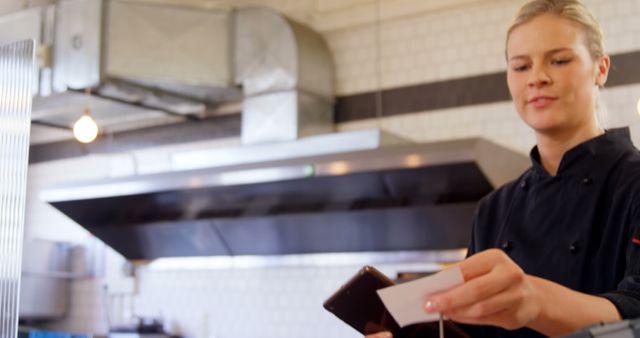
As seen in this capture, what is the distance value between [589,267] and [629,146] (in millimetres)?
263

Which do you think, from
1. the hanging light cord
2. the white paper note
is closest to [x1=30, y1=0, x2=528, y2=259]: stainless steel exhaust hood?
the hanging light cord

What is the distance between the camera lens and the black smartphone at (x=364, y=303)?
146 centimetres

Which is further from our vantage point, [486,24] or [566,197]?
[486,24]

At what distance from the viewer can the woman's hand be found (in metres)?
1.06

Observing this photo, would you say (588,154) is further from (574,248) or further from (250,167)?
(250,167)

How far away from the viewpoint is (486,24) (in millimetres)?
5820

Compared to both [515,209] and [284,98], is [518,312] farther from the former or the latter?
[284,98]

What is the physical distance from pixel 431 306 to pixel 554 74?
58 centimetres

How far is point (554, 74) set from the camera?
1447 mm

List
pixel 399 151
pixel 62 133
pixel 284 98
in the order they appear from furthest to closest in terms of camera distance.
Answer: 1. pixel 62 133
2. pixel 284 98
3. pixel 399 151

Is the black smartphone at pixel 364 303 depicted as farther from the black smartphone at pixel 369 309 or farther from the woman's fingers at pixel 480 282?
the woman's fingers at pixel 480 282

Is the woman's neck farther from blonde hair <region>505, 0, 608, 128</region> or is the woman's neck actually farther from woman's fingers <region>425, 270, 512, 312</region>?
woman's fingers <region>425, 270, 512, 312</region>

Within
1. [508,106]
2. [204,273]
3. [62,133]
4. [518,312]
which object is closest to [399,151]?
[508,106]

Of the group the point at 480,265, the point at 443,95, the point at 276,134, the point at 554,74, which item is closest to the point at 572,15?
the point at 554,74
